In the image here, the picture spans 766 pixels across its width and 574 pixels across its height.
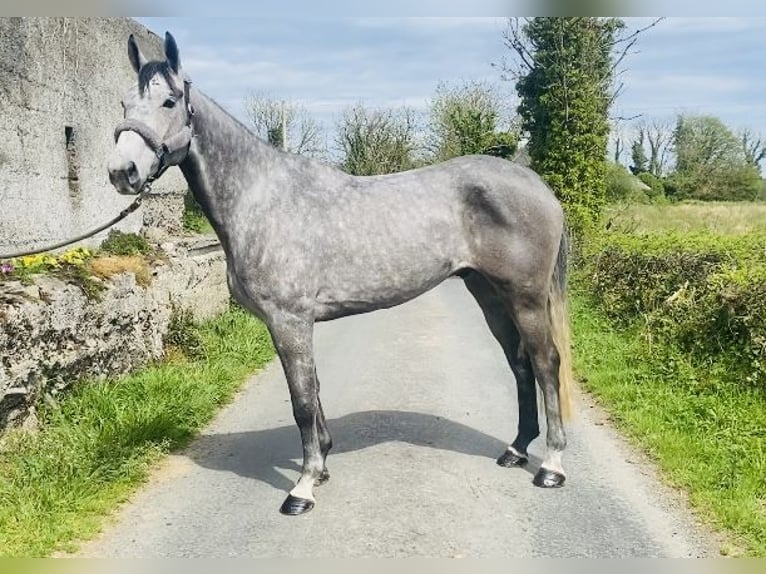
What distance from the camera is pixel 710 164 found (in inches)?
1335

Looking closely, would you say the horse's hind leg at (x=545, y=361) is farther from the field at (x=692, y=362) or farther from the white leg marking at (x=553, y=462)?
the field at (x=692, y=362)

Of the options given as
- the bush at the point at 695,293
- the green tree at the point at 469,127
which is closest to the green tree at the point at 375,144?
the green tree at the point at 469,127

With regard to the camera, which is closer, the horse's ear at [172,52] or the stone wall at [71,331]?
the horse's ear at [172,52]

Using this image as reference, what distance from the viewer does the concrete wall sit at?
5.75m

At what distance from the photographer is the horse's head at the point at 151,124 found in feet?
11.1

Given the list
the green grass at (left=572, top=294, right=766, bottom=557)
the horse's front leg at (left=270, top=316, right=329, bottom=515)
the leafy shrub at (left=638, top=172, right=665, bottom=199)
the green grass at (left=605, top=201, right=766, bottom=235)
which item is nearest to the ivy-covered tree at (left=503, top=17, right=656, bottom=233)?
the green grass at (left=605, top=201, right=766, bottom=235)

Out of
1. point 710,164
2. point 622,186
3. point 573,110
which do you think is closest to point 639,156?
point 710,164

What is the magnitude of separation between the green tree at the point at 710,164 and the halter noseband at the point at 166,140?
3225 cm

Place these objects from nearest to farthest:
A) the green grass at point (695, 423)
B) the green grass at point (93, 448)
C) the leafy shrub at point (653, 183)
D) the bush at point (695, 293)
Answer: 1. the green grass at point (93, 448)
2. the green grass at point (695, 423)
3. the bush at point (695, 293)
4. the leafy shrub at point (653, 183)

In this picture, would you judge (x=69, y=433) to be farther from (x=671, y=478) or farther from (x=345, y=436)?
(x=671, y=478)

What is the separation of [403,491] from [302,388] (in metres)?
0.84

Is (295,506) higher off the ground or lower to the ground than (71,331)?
lower

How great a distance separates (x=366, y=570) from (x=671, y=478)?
205 centimetres

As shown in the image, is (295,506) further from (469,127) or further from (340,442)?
(469,127)
